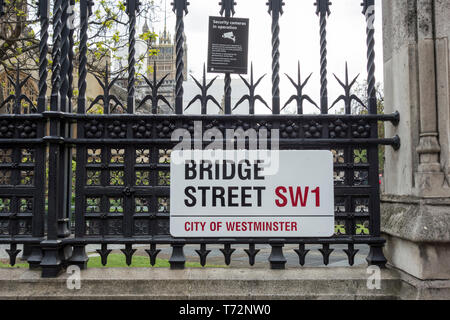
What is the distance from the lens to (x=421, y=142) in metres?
3.25

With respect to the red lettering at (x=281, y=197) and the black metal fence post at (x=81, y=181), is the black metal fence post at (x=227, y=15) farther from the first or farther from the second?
the black metal fence post at (x=81, y=181)

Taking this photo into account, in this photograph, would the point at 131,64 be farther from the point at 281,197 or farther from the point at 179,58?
the point at 281,197

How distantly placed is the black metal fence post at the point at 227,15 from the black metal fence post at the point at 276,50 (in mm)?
374

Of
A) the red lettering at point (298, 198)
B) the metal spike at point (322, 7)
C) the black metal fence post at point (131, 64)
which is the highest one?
the metal spike at point (322, 7)

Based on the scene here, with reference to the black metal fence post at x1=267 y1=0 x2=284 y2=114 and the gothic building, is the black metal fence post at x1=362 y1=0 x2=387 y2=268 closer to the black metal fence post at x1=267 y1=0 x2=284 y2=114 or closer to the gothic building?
the black metal fence post at x1=267 y1=0 x2=284 y2=114

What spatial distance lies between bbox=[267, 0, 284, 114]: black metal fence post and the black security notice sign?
27 centimetres

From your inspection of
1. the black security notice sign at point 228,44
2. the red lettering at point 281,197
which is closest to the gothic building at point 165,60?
the black security notice sign at point 228,44

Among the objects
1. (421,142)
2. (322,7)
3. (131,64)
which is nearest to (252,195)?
(421,142)

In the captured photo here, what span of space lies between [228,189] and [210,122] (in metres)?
0.66

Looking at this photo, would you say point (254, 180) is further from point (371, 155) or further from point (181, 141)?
point (371, 155)

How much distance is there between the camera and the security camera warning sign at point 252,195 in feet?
11.5

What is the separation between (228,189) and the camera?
11.6 feet

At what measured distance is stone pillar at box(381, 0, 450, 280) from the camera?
10.1 ft

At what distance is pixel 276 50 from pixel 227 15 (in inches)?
23.1
